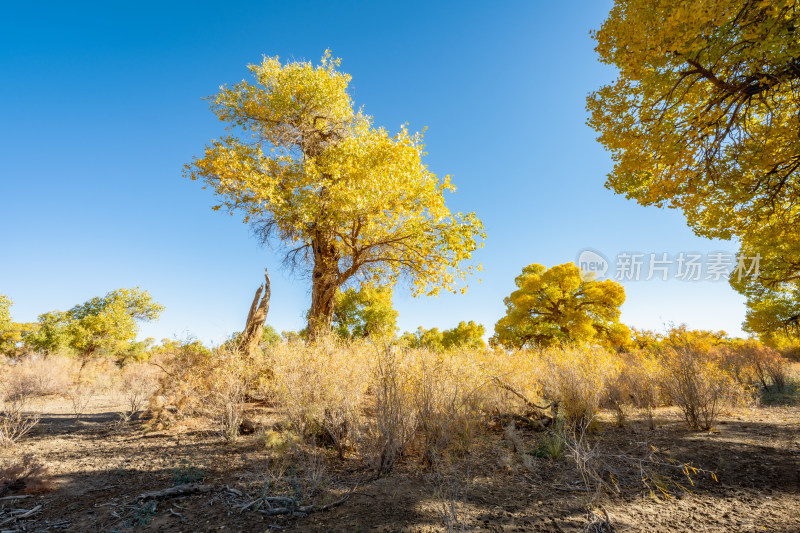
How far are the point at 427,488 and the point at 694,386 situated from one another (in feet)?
15.6

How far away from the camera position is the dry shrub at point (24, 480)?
3.39m

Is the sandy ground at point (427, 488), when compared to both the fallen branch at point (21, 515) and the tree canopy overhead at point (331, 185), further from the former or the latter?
the tree canopy overhead at point (331, 185)

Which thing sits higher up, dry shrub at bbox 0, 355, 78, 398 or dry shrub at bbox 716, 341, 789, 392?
dry shrub at bbox 716, 341, 789, 392

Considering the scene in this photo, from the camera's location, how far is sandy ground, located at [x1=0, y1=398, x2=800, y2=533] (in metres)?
2.56

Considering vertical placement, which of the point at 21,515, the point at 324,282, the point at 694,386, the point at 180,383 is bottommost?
the point at 21,515

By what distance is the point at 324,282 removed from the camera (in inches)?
390

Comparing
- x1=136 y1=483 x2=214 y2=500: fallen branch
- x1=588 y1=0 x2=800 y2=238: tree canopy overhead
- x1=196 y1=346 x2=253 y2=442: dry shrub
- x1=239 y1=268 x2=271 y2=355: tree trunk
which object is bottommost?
x1=136 y1=483 x2=214 y2=500: fallen branch

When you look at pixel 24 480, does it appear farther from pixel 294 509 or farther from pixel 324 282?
pixel 324 282

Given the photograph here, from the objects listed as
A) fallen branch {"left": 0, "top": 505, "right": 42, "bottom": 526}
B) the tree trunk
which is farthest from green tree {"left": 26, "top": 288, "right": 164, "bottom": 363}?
fallen branch {"left": 0, "top": 505, "right": 42, "bottom": 526}

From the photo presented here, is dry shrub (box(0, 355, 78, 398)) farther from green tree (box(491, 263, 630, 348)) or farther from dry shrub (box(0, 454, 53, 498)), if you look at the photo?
green tree (box(491, 263, 630, 348))

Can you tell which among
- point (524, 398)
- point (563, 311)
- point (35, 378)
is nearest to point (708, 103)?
point (524, 398)

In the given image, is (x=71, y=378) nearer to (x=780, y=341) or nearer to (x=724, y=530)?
(x=724, y=530)

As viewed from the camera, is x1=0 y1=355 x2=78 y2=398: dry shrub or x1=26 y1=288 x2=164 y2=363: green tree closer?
x1=0 y1=355 x2=78 y2=398: dry shrub

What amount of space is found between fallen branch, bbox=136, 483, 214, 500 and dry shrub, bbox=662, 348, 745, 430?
6592mm
